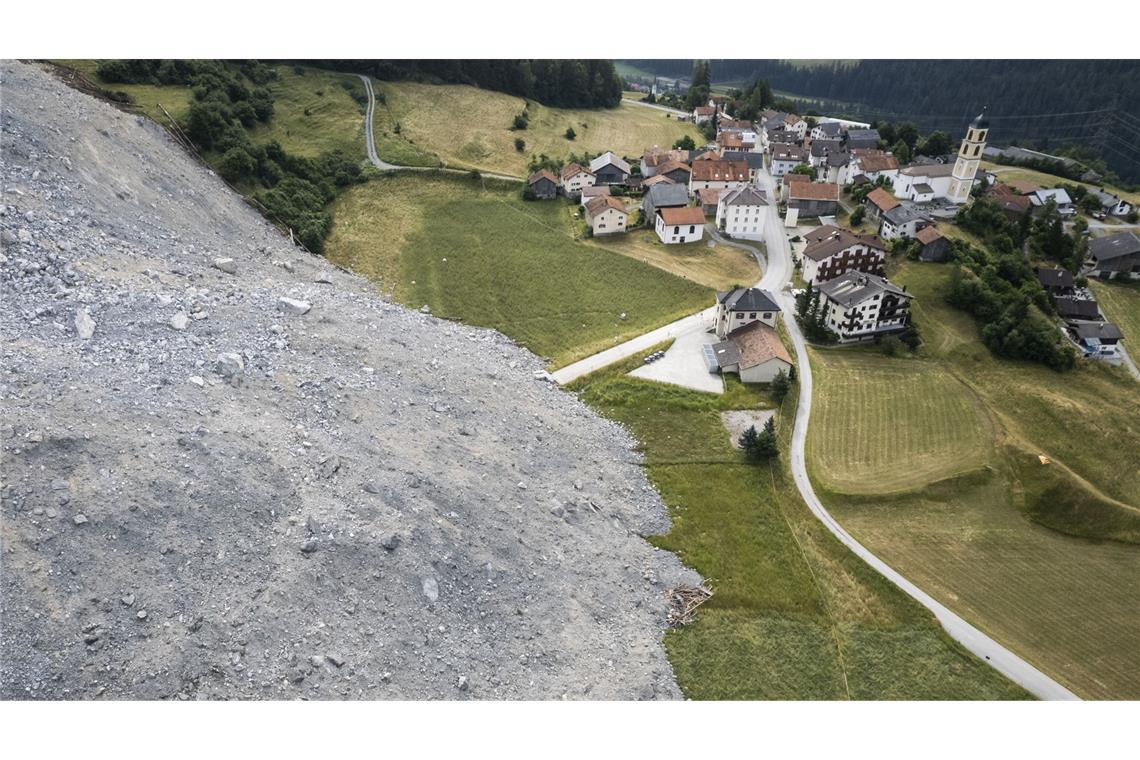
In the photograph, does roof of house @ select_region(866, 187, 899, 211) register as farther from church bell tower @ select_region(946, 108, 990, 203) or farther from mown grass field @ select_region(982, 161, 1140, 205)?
mown grass field @ select_region(982, 161, 1140, 205)

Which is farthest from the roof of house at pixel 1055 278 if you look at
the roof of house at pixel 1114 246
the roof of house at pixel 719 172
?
the roof of house at pixel 719 172

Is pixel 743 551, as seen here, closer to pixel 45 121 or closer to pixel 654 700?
pixel 654 700

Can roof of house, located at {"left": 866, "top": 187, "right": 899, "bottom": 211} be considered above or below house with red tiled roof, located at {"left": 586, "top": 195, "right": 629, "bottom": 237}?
above

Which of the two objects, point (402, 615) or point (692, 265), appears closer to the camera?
point (402, 615)

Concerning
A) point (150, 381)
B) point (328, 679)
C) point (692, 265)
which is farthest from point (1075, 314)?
point (150, 381)

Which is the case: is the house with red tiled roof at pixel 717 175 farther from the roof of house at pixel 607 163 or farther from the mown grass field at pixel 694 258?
the mown grass field at pixel 694 258

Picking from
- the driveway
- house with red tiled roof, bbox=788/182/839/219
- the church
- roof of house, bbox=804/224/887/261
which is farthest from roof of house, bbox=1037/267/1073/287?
the driveway
